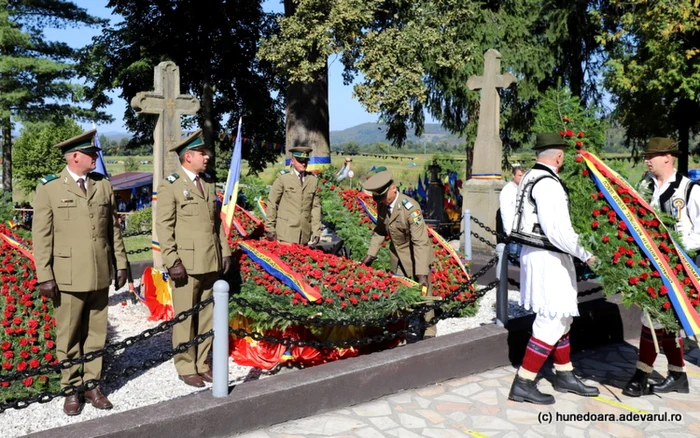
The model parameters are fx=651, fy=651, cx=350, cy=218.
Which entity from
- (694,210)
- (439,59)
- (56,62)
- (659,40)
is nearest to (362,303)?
(694,210)

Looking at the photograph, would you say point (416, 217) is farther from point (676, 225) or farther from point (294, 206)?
point (294, 206)

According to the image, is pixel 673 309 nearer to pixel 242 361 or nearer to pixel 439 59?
pixel 242 361

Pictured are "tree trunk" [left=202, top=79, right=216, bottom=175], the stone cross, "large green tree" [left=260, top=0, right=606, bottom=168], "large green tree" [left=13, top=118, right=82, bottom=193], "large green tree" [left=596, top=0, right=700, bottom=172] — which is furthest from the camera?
"large green tree" [left=13, top=118, right=82, bottom=193]

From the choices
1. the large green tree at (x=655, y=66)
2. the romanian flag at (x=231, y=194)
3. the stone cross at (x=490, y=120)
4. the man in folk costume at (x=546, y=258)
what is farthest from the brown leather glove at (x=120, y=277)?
the large green tree at (x=655, y=66)

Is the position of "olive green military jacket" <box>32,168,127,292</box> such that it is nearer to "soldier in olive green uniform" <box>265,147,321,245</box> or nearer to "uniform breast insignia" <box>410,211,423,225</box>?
"uniform breast insignia" <box>410,211,423,225</box>

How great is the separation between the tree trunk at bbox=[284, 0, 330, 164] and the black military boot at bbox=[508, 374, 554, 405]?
1171 centimetres

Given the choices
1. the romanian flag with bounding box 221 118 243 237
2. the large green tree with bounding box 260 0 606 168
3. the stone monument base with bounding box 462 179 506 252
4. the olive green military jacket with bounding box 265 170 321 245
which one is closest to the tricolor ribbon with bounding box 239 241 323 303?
the romanian flag with bounding box 221 118 243 237

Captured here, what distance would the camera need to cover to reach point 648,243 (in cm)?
508

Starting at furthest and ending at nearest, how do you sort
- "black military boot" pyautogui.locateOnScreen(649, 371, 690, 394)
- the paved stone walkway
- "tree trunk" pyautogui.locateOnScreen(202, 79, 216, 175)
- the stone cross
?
"tree trunk" pyautogui.locateOnScreen(202, 79, 216, 175) < the stone cross < "black military boot" pyautogui.locateOnScreen(649, 371, 690, 394) < the paved stone walkway

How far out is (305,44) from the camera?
51.6 feet

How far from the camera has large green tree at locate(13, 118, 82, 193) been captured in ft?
112

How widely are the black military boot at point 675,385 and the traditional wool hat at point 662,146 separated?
1879 millimetres

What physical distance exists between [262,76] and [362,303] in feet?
67.2

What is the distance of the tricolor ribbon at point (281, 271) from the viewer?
5582 mm
